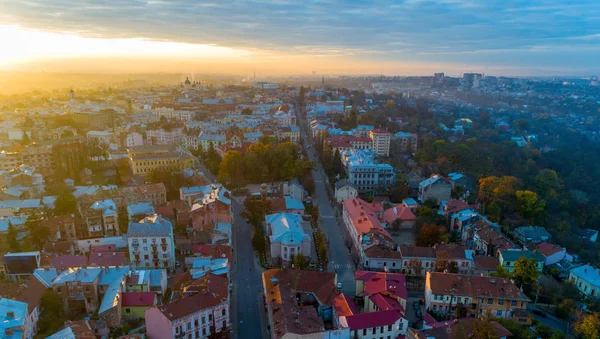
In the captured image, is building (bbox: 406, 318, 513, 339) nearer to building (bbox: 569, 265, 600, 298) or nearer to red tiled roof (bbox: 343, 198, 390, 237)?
red tiled roof (bbox: 343, 198, 390, 237)

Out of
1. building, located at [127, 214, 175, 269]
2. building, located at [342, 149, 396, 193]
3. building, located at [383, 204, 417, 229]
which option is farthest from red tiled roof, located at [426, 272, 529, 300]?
building, located at [342, 149, 396, 193]

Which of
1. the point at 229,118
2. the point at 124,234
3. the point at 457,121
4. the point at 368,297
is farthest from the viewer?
the point at 457,121

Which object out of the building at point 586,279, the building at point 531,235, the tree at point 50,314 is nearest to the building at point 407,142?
the building at point 531,235

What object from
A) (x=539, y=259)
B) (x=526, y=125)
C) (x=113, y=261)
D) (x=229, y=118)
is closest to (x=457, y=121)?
(x=526, y=125)

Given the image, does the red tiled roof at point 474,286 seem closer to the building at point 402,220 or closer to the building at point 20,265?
the building at point 402,220

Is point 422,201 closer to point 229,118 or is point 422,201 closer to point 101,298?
point 101,298

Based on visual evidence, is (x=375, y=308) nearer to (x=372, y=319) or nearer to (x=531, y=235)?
(x=372, y=319)

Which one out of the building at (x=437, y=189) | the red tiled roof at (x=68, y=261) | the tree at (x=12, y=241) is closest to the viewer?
the red tiled roof at (x=68, y=261)
